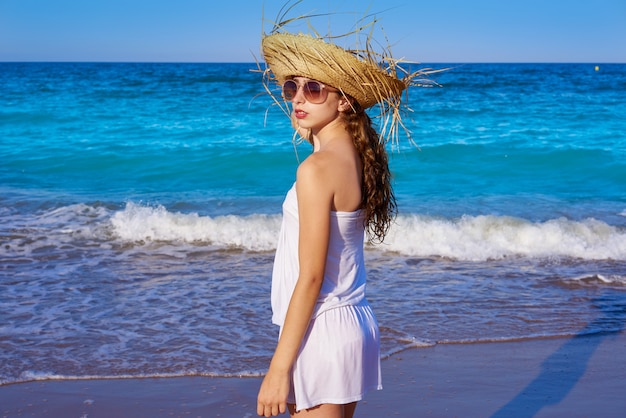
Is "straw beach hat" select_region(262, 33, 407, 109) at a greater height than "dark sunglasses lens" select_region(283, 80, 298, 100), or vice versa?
"straw beach hat" select_region(262, 33, 407, 109)

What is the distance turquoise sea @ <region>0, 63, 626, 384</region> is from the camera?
5.08 metres

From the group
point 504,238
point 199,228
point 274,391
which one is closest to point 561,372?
point 274,391

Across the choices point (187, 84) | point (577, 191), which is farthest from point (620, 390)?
point (187, 84)

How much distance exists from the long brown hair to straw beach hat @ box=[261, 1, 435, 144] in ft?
0.12

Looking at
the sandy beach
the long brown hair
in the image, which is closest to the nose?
the long brown hair

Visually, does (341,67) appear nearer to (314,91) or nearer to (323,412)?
(314,91)

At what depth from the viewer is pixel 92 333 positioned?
513 cm

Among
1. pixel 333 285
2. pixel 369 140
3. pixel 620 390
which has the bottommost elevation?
pixel 620 390

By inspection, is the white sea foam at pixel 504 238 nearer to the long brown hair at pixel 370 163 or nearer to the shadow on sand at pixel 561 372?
the shadow on sand at pixel 561 372

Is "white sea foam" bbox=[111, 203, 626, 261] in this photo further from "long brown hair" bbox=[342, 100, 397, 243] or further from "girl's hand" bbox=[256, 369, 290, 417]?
"girl's hand" bbox=[256, 369, 290, 417]

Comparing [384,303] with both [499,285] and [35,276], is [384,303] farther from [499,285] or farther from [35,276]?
[35,276]

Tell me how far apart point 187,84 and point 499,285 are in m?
28.3

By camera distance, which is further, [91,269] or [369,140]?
[91,269]

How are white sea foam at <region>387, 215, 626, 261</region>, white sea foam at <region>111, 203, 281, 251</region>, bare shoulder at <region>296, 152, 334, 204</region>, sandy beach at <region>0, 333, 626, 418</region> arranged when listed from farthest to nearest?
1. white sea foam at <region>111, 203, 281, 251</region>
2. white sea foam at <region>387, 215, 626, 261</region>
3. sandy beach at <region>0, 333, 626, 418</region>
4. bare shoulder at <region>296, 152, 334, 204</region>
